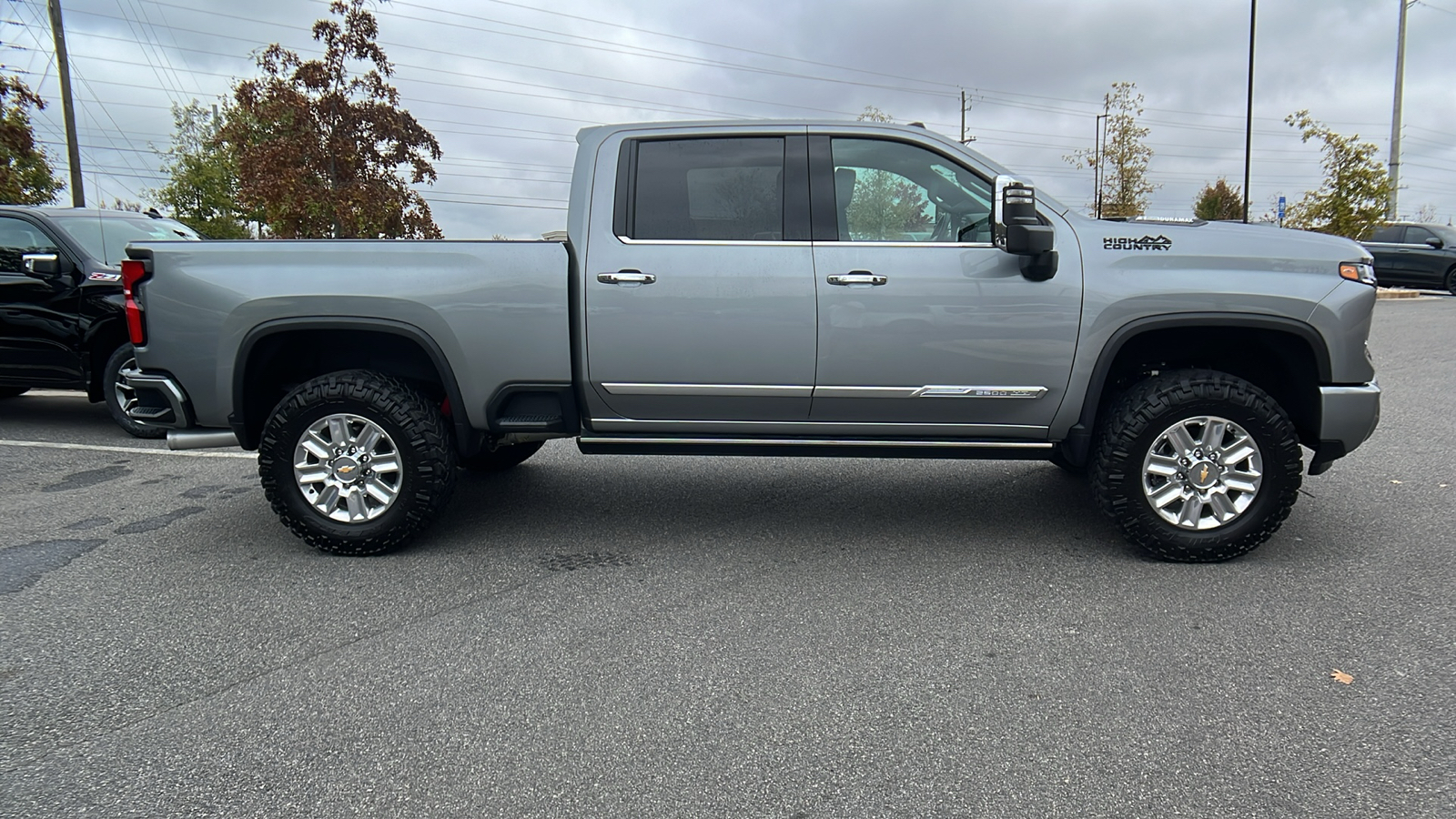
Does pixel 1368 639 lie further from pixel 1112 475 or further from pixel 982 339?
pixel 982 339

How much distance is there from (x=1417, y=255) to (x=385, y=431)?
78.8ft

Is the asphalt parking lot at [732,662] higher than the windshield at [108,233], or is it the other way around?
the windshield at [108,233]

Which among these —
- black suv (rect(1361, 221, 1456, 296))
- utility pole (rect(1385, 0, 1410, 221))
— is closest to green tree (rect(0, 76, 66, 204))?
black suv (rect(1361, 221, 1456, 296))

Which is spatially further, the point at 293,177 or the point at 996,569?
the point at 293,177

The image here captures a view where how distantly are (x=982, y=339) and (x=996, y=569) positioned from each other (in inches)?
40.6

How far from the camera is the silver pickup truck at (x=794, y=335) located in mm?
4227

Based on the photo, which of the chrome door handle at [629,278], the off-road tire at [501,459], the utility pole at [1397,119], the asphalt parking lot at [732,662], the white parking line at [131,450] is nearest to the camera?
the asphalt parking lot at [732,662]

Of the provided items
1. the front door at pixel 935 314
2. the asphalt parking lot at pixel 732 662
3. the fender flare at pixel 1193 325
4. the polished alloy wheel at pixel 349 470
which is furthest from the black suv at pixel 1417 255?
the polished alloy wheel at pixel 349 470

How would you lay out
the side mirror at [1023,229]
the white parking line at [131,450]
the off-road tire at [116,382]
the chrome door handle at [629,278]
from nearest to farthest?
the side mirror at [1023,229] < the chrome door handle at [629,278] < the white parking line at [131,450] < the off-road tire at [116,382]

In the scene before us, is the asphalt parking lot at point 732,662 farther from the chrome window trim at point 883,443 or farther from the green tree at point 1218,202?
the green tree at point 1218,202

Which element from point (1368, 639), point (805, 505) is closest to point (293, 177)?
point (805, 505)

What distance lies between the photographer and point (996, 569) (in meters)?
4.28

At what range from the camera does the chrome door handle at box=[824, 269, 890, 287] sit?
4.29 meters

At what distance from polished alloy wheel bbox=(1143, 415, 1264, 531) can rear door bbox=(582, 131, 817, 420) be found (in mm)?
1618
